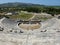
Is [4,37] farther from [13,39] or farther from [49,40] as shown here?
[49,40]

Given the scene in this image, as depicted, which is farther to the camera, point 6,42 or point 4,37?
point 4,37

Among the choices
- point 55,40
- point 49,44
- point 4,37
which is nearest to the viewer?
point 49,44

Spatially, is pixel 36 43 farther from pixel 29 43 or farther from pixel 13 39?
pixel 13 39

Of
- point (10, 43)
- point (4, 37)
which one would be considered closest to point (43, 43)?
point (10, 43)

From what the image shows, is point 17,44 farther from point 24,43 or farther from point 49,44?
point 49,44

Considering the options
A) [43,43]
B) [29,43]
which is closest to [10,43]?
[29,43]

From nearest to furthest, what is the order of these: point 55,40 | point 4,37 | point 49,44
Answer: point 49,44, point 55,40, point 4,37

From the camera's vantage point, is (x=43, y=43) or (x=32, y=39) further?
(x=32, y=39)

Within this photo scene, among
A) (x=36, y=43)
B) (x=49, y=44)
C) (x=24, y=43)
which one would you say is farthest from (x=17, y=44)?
(x=49, y=44)
